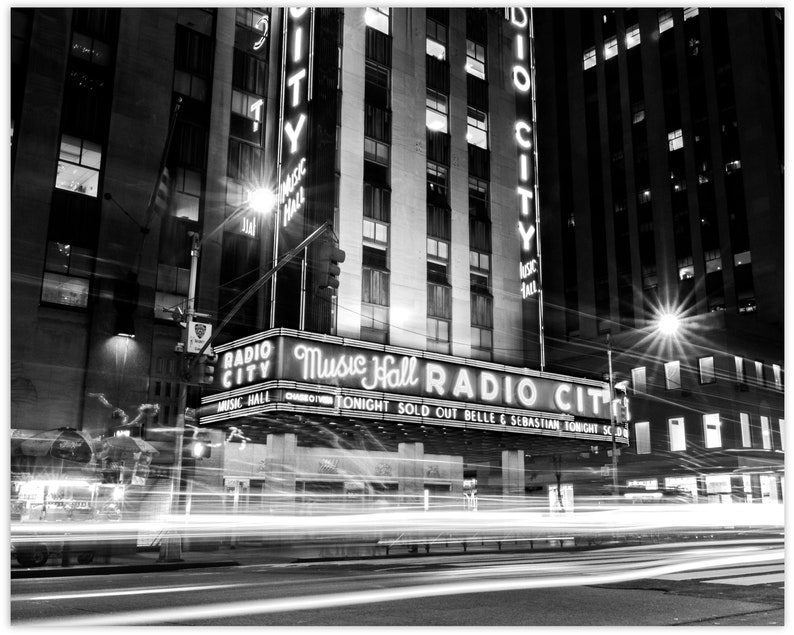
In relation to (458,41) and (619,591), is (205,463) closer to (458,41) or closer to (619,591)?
(619,591)

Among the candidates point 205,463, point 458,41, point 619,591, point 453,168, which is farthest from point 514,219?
point 619,591

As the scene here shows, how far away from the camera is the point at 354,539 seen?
31.2m

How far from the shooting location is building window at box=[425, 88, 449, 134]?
36.9 meters

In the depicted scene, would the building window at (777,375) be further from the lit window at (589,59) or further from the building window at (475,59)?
the lit window at (589,59)

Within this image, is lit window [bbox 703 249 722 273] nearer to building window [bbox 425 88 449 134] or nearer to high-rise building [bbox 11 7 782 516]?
high-rise building [bbox 11 7 782 516]

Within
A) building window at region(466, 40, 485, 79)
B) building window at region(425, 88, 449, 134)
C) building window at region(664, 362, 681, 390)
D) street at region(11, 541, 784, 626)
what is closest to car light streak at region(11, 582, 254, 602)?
street at region(11, 541, 784, 626)

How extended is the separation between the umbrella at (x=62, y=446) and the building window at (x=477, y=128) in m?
24.3

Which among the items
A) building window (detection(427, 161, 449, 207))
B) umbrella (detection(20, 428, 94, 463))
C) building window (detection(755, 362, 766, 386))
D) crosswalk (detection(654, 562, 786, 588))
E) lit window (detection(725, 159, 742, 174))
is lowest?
crosswalk (detection(654, 562, 786, 588))

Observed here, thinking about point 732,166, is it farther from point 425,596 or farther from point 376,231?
point 425,596

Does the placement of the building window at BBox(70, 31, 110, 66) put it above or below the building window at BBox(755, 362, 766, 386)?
above

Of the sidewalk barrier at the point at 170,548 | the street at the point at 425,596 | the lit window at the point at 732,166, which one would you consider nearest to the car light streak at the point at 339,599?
the street at the point at 425,596

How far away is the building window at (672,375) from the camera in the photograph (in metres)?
53.5

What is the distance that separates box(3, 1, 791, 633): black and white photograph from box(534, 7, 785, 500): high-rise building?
17.8 ft

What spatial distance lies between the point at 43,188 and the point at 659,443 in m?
44.2
